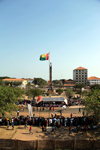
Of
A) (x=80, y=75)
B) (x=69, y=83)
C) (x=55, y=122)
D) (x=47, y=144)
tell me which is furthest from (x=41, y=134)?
(x=80, y=75)

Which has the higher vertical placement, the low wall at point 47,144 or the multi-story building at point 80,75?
→ the multi-story building at point 80,75

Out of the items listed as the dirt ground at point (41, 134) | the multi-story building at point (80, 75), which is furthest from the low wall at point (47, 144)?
the multi-story building at point (80, 75)

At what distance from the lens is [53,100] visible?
30.6m

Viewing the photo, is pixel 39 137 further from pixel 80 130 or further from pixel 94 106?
pixel 94 106

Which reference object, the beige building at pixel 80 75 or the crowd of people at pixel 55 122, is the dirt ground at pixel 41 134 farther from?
the beige building at pixel 80 75

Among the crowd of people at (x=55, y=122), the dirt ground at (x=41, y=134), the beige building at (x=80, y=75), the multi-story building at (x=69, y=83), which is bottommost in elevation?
the dirt ground at (x=41, y=134)

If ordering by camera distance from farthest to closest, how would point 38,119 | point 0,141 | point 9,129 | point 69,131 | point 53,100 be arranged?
point 53,100 → point 38,119 → point 9,129 → point 69,131 → point 0,141

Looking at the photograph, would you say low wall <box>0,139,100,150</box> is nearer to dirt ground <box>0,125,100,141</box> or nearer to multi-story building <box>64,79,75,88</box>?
dirt ground <box>0,125,100,141</box>

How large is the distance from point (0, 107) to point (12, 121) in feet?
8.02

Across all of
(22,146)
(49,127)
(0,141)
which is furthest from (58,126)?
(0,141)

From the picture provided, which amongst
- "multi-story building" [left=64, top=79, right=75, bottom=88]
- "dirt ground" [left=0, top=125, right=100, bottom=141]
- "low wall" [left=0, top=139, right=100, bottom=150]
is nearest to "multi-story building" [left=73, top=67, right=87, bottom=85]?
"multi-story building" [left=64, top=79, right=75, bottom=88]

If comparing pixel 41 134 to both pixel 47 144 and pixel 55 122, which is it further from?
pixel 47 144

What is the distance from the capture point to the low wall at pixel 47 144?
32.7ft

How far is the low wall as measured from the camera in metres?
9.98
